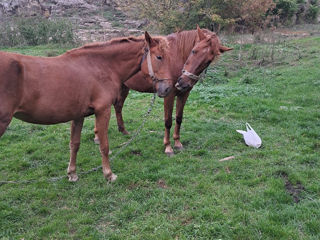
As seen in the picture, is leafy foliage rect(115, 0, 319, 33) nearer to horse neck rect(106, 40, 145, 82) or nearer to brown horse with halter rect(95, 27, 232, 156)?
brown horse with halter rect(95, 27, 232, 156)

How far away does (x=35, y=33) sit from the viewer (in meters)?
17.8

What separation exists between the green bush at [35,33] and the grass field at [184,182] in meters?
12.2

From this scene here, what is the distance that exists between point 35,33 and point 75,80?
16.8m

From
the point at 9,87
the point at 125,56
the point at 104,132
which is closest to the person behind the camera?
the point at 9,87

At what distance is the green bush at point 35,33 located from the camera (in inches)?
682

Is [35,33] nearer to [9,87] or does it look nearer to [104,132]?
[104,132]

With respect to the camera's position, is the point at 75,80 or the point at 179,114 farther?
the point at 179,114

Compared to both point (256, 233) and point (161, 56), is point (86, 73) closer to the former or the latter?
point (161, 56)

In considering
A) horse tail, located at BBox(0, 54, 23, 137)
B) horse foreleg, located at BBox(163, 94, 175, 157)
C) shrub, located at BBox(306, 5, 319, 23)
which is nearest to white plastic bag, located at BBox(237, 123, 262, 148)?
horse foreleg, located at BBox(163, 94, 175, 157)

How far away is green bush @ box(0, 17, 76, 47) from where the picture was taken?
1731cm

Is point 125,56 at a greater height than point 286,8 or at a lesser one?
greater

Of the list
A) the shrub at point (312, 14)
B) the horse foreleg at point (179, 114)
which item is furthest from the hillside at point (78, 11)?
the horse foreleg at point (179, 114)

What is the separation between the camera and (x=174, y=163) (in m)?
4.60

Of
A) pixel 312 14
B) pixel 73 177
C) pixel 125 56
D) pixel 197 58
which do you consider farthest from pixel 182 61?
pixel 312 14
